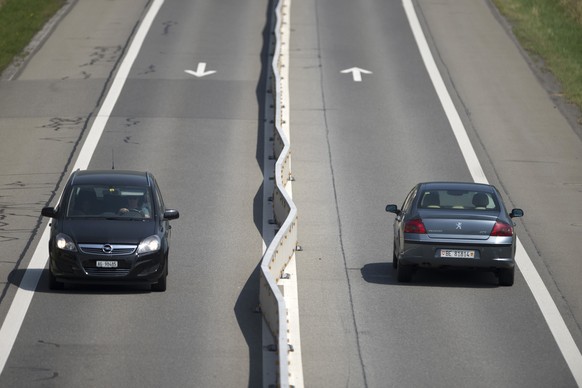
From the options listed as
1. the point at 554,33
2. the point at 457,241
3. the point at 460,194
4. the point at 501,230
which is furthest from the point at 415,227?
the point at 554,33

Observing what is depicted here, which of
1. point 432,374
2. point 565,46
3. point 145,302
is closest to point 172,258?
point 145,302

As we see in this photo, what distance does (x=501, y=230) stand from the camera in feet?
66.4

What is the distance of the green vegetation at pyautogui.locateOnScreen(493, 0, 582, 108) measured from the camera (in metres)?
40.2

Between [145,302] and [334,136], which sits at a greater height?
[145,302]

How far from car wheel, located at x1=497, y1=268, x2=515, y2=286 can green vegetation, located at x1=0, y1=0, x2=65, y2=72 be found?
74.3ft

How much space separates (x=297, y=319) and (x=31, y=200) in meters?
9.90

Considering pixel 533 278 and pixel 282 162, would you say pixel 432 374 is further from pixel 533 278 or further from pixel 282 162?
pixel 282 162

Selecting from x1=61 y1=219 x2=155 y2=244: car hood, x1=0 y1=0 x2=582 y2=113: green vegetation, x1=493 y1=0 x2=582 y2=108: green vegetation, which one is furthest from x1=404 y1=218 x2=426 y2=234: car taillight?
x1=493 y1=0 x2=582 y2=108: green vegetation

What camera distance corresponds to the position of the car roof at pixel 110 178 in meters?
20.9

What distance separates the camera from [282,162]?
27.2 meters

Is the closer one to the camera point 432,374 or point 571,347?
point 432,374

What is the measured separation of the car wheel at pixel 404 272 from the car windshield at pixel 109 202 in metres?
3.86

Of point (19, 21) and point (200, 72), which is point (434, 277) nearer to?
point (200, 72)

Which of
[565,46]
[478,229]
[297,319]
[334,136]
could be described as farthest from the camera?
[565,46]
